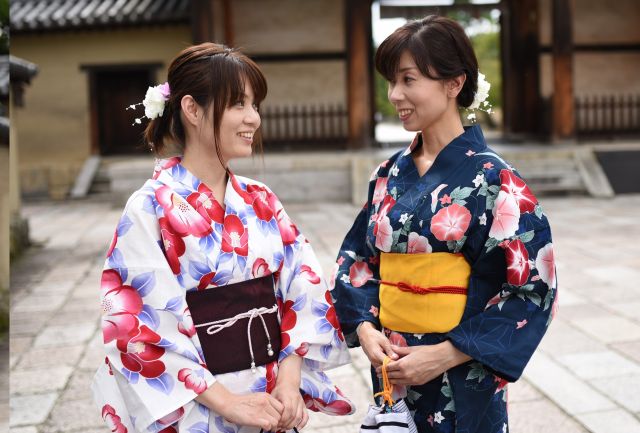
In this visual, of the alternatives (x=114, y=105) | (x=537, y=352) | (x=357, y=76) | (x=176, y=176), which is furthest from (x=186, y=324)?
(x=114, y=105)

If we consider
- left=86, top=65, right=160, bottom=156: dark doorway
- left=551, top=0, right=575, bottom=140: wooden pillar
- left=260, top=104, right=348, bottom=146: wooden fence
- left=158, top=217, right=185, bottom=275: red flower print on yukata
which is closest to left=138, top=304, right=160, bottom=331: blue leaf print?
left=158, top=217, right=185, bottom=275: red flower print on yukata

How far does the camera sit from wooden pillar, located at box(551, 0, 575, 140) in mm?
12562

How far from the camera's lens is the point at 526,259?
70.1 inches

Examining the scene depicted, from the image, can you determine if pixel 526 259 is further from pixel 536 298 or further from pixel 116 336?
pixel 116 336

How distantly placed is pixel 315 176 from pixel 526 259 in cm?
996

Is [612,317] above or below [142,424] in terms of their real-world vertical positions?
below

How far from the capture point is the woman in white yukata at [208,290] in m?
1.74

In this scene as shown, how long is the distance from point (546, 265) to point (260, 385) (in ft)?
→ 2.67

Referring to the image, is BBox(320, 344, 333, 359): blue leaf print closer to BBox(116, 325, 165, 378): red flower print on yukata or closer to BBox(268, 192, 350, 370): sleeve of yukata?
BBox(268, 192, 350, 370): sleeve of yukata

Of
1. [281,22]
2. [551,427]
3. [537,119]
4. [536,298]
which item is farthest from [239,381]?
[537,119]

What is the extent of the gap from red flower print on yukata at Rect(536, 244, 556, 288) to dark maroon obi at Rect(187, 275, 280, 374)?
713 millimetres

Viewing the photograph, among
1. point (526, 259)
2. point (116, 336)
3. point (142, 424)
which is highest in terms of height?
point (526, 259)

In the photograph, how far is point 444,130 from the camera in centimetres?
196

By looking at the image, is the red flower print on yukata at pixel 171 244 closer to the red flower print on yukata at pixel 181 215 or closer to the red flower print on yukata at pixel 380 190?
the red flower print on yukata at pixel 181 215
